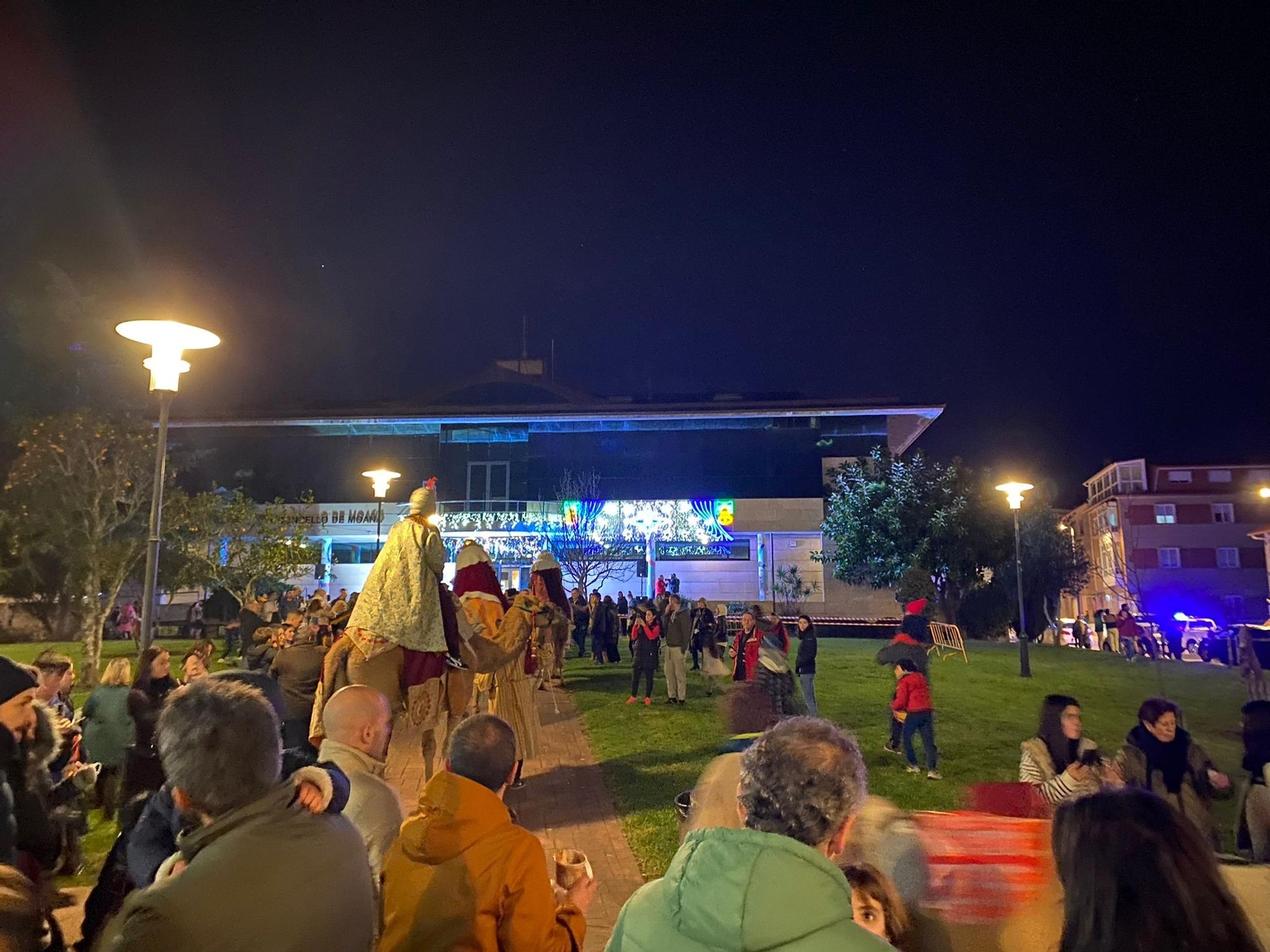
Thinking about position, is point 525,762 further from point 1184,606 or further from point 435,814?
point 1184,606

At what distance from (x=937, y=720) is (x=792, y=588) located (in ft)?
93.2

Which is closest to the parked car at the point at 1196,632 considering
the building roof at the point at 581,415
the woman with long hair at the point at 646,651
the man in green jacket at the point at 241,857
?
the building roof at the point at 581,415

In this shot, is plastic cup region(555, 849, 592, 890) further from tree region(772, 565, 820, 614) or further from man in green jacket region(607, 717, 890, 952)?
tree region(772, 565, 820, 614)

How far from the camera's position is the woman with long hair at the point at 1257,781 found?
4.35m

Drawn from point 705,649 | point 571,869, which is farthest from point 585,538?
point 571,869

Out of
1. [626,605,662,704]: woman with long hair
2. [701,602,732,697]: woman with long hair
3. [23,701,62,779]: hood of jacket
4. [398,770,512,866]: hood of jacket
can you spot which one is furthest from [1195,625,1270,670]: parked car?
[23,701,62,779]: hood of jacket

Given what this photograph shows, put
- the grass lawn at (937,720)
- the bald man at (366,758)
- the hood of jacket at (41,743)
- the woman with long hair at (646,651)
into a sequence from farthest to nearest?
the woman with long hair at (646,651), the grass lawn at (937,720), the hood of jacket at (41,743), the bald man at (366,758)

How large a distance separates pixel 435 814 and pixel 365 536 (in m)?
43.8

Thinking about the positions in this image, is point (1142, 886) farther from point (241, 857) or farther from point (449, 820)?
point (241, 857)

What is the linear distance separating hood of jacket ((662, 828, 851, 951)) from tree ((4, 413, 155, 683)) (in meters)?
18.5

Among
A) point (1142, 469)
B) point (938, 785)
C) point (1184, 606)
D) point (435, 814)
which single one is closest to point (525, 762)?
point (938, 785)

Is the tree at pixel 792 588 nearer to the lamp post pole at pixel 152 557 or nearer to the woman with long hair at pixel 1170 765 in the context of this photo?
the woman with long hair at pixel 1170 765

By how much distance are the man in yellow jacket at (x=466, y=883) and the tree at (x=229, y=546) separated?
20276 mm

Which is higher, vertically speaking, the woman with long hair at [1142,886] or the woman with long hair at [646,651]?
the woman with long hair at [1142,886]
